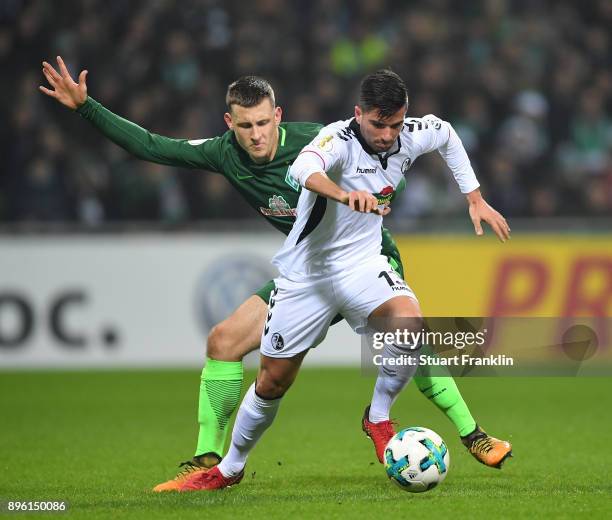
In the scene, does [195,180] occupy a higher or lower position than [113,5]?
lower

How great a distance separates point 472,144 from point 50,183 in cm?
472

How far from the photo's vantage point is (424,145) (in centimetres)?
614

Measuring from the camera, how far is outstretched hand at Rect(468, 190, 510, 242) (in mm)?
5844

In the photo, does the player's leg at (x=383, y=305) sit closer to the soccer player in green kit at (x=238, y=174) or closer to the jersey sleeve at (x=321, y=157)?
the soccer player in green kit at (x=238, y=174)

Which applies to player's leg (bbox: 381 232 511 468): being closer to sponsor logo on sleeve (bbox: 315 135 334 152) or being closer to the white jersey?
the white jersey

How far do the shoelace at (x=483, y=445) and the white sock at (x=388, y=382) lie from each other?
19.4 inches

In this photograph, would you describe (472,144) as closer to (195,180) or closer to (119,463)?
(195,180)

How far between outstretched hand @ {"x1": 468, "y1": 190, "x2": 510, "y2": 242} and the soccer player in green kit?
0.69 metres

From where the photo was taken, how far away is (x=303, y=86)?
Result: 555 inches

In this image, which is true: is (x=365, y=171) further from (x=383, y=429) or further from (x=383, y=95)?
(x=383, y=429)

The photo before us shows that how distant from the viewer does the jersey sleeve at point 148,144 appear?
6.56m

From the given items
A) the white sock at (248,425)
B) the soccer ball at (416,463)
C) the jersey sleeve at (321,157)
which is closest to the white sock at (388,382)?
the soccer ball at (416,463)

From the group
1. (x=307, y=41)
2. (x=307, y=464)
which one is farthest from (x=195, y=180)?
(x=307, y=464)

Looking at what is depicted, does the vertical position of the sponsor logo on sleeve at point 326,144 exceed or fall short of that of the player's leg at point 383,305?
it exceeds it
